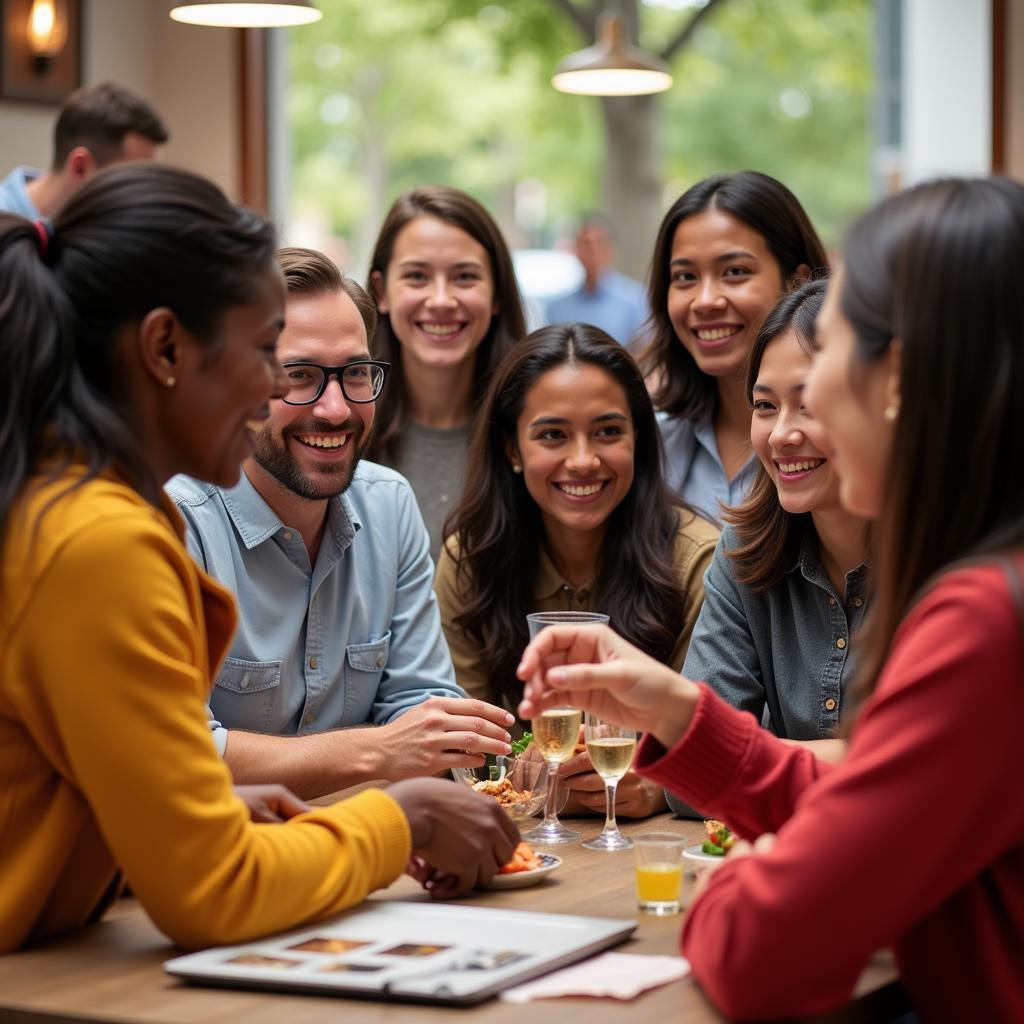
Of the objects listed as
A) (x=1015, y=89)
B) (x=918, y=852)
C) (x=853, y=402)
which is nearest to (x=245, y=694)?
(x=853, y=402)

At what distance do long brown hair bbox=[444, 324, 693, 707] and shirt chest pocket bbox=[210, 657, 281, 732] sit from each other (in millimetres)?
631

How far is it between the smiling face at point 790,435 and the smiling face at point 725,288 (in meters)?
0.88

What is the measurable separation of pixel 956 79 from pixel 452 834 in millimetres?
6384

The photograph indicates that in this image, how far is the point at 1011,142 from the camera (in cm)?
696

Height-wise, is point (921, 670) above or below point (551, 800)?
above

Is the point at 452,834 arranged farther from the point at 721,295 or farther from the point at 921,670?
the point at 721,295

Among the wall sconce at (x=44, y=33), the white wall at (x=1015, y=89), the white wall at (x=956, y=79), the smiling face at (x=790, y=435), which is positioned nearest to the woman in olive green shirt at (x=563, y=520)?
the smiling face at (x=790, y=435)

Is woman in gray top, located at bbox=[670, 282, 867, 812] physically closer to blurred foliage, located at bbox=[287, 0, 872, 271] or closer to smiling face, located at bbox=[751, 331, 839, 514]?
smiling face, located at bbox=[751, 331, 839, 514]

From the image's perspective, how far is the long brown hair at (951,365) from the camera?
4.91 ft

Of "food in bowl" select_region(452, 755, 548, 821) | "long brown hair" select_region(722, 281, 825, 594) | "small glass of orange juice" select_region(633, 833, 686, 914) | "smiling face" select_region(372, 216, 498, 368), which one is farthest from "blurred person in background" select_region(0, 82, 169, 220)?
"small glass of orange juice" select_region(633, 833, 686, 914)

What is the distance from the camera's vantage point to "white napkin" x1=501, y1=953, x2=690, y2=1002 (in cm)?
158

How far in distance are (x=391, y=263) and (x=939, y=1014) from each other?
302cm

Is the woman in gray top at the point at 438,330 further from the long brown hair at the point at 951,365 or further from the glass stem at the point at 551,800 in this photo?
the long brown hair at the point at 951,365

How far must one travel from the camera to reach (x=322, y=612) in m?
2.88
